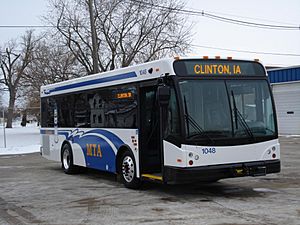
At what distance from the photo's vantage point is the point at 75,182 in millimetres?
12430

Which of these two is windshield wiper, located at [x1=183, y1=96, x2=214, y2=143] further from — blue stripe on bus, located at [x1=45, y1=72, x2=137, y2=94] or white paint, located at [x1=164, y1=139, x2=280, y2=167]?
blue stripe on bus, located at [x1=45, y1=72, x2=137, y2=94]

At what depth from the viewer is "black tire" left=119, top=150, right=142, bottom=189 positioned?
10.4 m

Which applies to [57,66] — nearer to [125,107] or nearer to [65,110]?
[65,110]

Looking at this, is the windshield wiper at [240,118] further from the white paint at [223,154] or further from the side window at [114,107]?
the side window at [114,107]

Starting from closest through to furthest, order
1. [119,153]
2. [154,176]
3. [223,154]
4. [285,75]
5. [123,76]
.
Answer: [223,154], [154,176], [123,76], [119,153], [285,75]

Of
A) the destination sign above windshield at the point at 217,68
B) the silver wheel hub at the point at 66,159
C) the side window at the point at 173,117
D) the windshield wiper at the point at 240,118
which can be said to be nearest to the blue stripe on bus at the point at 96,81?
the destination sign above windshield at the point at 217,68

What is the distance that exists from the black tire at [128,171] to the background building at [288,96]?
2223 centimetres

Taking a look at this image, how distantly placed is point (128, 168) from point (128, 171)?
0.29 ft

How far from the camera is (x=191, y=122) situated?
8.82m

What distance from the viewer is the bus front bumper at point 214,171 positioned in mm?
8703


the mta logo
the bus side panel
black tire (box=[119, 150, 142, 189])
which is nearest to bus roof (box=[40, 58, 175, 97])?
the bus side panel

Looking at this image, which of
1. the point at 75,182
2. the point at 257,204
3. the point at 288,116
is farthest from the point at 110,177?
the point at 288,116

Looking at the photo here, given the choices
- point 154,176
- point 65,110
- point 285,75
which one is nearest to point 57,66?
point 285,75

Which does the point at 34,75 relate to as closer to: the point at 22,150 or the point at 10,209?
the point at 22,150
